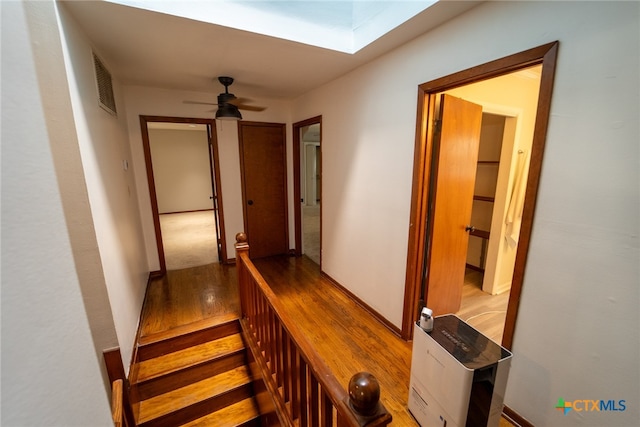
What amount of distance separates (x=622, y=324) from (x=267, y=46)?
251 centimetres

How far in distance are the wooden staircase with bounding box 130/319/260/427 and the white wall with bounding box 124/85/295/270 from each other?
1508 millimetres

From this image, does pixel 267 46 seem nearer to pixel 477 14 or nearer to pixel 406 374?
pixel 477 14

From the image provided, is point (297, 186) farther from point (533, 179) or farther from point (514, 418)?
point (514, 418)

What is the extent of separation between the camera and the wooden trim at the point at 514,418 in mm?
1462

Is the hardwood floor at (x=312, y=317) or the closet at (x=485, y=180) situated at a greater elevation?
the closet at (x=485, y=180)

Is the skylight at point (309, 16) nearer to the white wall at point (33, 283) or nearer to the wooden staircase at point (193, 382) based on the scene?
the white wall at point (33, 283)

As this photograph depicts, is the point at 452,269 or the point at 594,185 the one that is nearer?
the point at 594,185

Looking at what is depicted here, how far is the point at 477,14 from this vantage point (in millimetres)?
1469

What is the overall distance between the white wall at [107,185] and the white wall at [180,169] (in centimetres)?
485

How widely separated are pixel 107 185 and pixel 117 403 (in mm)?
1344

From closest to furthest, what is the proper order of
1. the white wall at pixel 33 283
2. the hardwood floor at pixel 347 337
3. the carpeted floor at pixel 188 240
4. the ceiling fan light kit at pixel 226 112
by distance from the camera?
the white wall at pixel 33 283 < the hardwood floor at pixel 347 337 < the ceiling fan light kit at pixel 226 112 < the carpeted floor at pixel 188 240

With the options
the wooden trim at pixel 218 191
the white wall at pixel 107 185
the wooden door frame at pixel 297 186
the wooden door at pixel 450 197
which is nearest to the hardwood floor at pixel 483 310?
the wooden door at pixel 450 197

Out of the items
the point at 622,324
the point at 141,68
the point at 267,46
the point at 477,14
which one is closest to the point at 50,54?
the point at 267,46

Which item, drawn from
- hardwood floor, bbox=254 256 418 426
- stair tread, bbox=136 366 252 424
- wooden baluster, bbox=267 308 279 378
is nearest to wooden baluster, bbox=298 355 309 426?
wooden baluster, bbox=267 308 279 378
